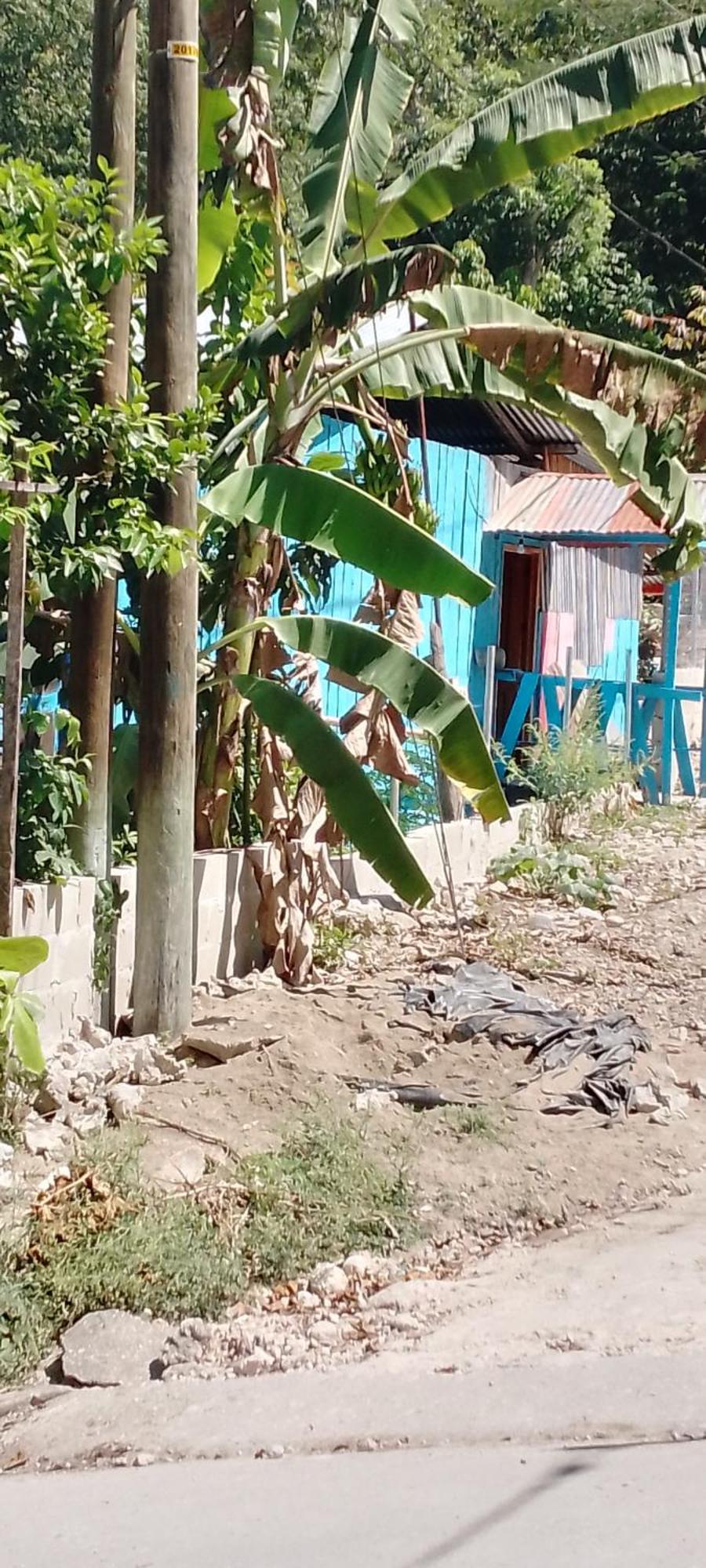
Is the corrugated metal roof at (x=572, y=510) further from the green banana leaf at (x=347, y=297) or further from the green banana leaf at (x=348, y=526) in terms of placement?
the green banana leaf at (x=348, y=526)

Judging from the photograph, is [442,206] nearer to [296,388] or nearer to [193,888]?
[296,388]

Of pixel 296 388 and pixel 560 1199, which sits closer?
pixel 560 1199

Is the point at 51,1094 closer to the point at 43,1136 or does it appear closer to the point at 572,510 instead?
the point at 43,1136

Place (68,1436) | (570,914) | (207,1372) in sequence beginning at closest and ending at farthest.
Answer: (68,1436) < (207,1372) < (570,914)

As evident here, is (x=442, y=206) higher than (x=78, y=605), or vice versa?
(x=442, y=206)

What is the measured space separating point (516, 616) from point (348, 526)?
9311mm

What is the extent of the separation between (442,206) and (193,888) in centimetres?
331

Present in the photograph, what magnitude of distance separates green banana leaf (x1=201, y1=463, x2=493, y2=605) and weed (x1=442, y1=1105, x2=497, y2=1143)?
2183mm

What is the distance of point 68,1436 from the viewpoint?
3.63m

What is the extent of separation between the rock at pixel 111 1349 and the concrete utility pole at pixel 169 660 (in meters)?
2.11

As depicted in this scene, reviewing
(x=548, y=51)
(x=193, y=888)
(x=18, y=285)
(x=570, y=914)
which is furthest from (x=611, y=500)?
(x=548, y=51)

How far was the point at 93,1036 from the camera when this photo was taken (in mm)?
6086

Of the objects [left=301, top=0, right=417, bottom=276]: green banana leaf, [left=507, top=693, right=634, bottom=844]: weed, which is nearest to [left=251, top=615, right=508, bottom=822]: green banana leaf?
[left=301, top=0, right=417, bottom=276]: green banana leaf

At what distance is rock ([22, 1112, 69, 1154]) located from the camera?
5.05 metres
